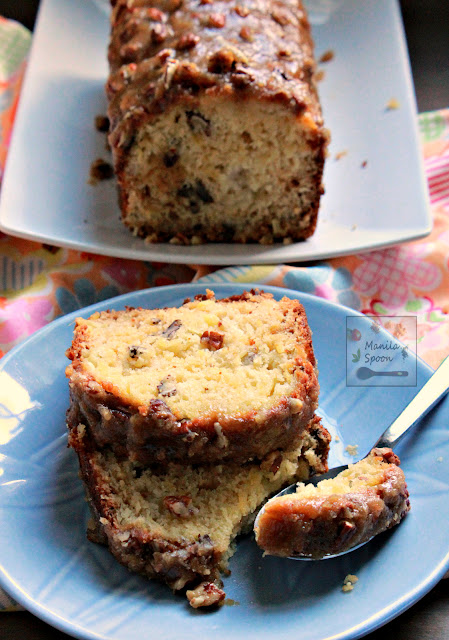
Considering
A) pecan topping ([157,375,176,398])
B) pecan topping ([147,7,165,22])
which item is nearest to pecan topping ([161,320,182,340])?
pecan topping ([157,375,176,398])

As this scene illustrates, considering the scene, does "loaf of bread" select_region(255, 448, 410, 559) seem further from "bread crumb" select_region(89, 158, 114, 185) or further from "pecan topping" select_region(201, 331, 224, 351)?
"bread crumb" select_region(89, 158, 114, 185)

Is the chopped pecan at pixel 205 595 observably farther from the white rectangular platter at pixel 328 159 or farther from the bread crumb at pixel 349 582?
the white rectangular platter at pixel 328 159

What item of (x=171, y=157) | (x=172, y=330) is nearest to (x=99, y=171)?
(x=171, y=157)

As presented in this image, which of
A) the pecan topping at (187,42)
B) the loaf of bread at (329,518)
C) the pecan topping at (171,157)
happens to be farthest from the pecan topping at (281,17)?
the loaf of bread at (329,518)

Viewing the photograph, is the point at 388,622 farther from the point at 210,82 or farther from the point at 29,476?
the point at 210,82

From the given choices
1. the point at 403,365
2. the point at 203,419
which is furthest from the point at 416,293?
the point at 203,419

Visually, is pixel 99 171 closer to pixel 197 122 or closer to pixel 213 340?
pixel 197 122
